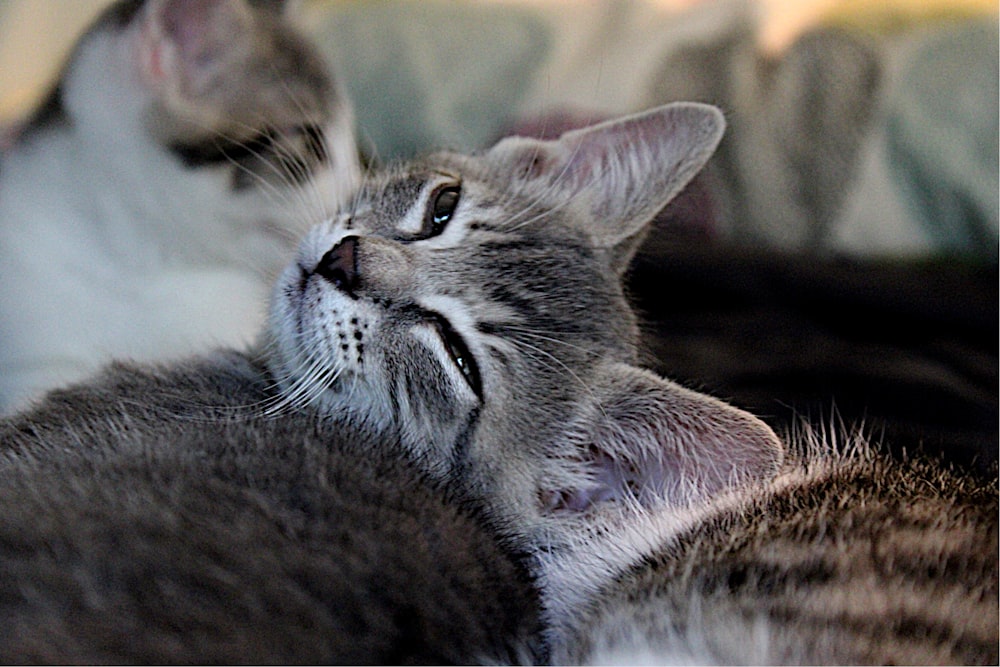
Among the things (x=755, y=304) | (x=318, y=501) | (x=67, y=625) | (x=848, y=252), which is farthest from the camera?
(x=848, y=252)

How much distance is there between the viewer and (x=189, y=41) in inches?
51.5

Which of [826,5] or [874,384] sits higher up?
[826,5]

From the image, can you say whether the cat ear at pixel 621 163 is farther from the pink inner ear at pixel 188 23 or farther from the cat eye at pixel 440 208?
the pink inner ear at pixel 188 23

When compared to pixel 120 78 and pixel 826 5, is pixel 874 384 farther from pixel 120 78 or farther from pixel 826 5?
pixel 120 78

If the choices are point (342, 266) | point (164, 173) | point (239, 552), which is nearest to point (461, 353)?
point (342, 266)

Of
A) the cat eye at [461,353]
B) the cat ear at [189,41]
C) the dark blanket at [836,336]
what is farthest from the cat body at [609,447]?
the cat ear at [189,41]

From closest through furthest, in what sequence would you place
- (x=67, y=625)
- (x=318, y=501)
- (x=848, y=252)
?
(x=67, y=625) → (x=318, y=501) → (x=848, y=252)

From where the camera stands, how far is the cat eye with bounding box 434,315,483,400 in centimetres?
88

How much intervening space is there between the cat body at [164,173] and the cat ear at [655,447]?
1.86 ft

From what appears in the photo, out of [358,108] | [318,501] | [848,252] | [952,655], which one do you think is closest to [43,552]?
[318,501]

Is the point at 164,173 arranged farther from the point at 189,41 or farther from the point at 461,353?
the point at 461,353

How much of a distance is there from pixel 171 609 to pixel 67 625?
63 millimetres

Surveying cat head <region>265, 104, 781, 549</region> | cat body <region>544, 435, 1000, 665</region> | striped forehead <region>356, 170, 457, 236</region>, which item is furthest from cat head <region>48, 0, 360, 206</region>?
cat body <region>544, 435, 1000, 665</region>

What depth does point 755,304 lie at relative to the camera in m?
1.64
